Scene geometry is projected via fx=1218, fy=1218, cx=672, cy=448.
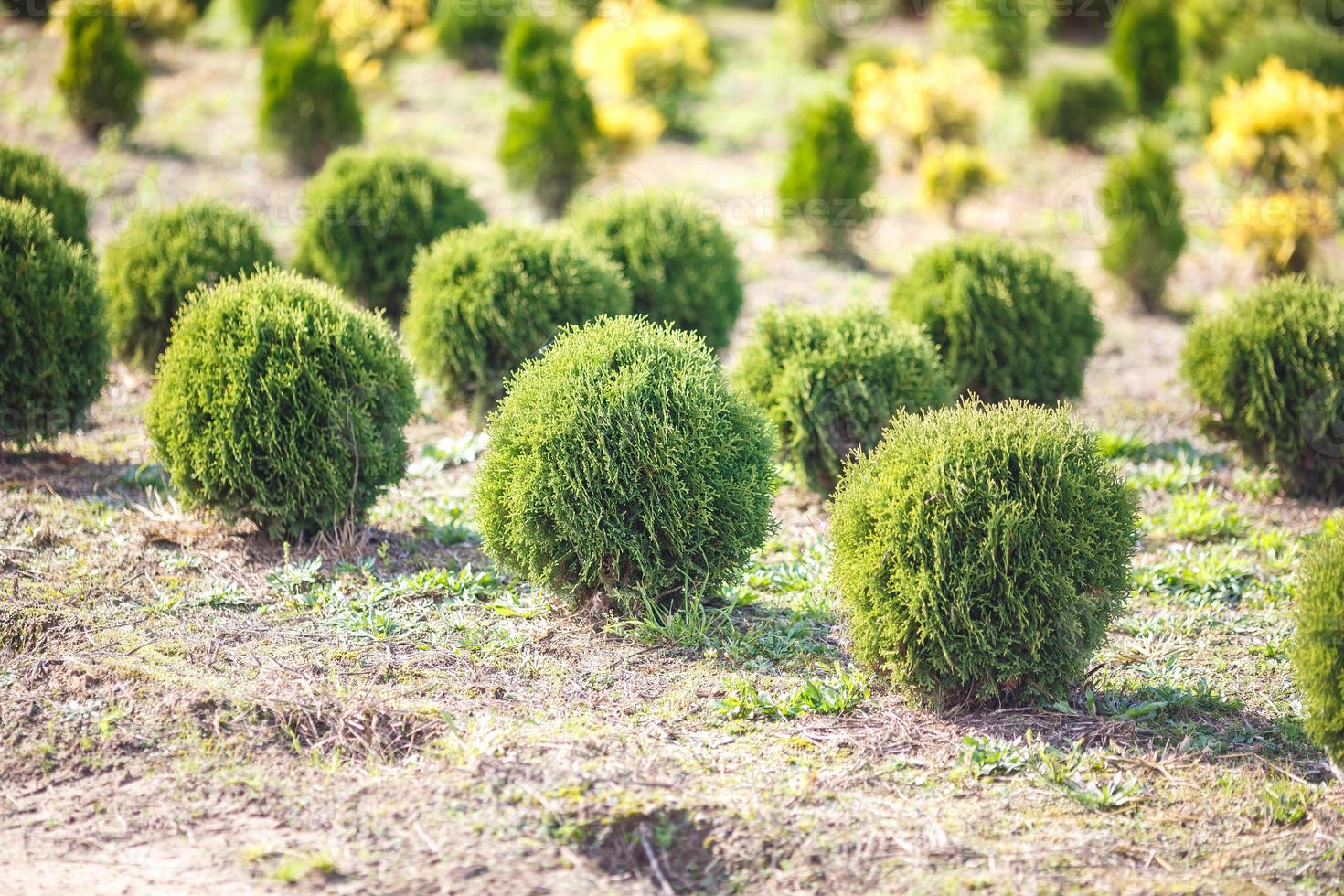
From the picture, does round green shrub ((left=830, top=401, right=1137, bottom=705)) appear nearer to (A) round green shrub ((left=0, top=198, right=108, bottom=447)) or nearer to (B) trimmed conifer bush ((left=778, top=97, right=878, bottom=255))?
(A) round green shrub ((left=0, top=198, right=108, bottom=447))

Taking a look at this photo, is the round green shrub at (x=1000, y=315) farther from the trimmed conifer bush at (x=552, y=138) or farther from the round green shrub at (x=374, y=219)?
the trimmed conifer bush at (x=552, y=138)

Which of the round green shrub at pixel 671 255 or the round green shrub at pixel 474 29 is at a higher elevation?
the round green shrub at pixel 474 29

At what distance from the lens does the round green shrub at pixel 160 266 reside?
7.06 metres

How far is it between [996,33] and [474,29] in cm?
625

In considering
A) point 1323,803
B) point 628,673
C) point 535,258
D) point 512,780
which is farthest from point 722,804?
point 535,258

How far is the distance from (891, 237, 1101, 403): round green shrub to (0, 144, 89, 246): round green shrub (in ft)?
16.7

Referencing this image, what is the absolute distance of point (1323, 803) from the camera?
3754mm

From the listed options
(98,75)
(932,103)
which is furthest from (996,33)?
(98,75)

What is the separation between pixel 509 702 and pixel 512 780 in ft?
1.82

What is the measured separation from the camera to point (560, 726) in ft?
13.1

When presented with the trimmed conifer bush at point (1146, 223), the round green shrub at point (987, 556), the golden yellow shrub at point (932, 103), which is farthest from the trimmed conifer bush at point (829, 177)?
the round green shrub at point (987, 556)

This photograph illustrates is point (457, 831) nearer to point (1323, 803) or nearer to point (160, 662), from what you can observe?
point (160, 662)

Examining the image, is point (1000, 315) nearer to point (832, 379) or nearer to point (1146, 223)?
point (832, 379)

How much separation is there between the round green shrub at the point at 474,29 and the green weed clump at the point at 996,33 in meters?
5.49
